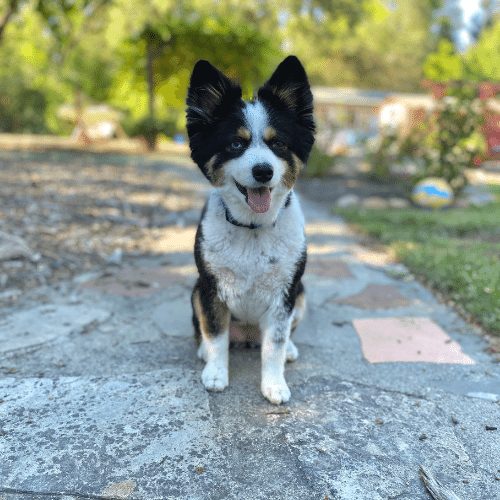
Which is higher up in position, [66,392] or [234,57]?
[234,57]

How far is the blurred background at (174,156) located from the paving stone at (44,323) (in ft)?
1.70

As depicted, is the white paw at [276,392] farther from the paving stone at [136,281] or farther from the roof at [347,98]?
the roof at [347,98]

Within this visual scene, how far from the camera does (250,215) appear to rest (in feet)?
9.14

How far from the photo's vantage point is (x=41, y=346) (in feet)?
10.8

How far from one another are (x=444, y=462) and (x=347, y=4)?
1938 centimetres

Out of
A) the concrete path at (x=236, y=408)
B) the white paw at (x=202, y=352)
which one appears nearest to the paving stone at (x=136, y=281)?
the concrete path at (x=236, y=408)

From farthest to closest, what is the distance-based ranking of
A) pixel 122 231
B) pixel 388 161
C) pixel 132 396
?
pixel 388 161 < pixel 122 231 < pixel 132 396

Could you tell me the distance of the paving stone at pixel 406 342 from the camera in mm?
3328

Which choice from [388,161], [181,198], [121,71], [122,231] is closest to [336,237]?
[122,231]

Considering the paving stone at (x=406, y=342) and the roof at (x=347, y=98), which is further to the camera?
the roof at (x=347, y=98)

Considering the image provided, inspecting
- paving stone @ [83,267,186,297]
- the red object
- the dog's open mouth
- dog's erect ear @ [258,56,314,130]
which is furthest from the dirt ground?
the red object

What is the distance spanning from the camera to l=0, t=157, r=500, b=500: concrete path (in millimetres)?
2137

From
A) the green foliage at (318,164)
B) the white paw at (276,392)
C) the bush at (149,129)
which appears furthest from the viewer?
the bush at (149,129)

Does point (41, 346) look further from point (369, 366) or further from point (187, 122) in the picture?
point (369, 366)
